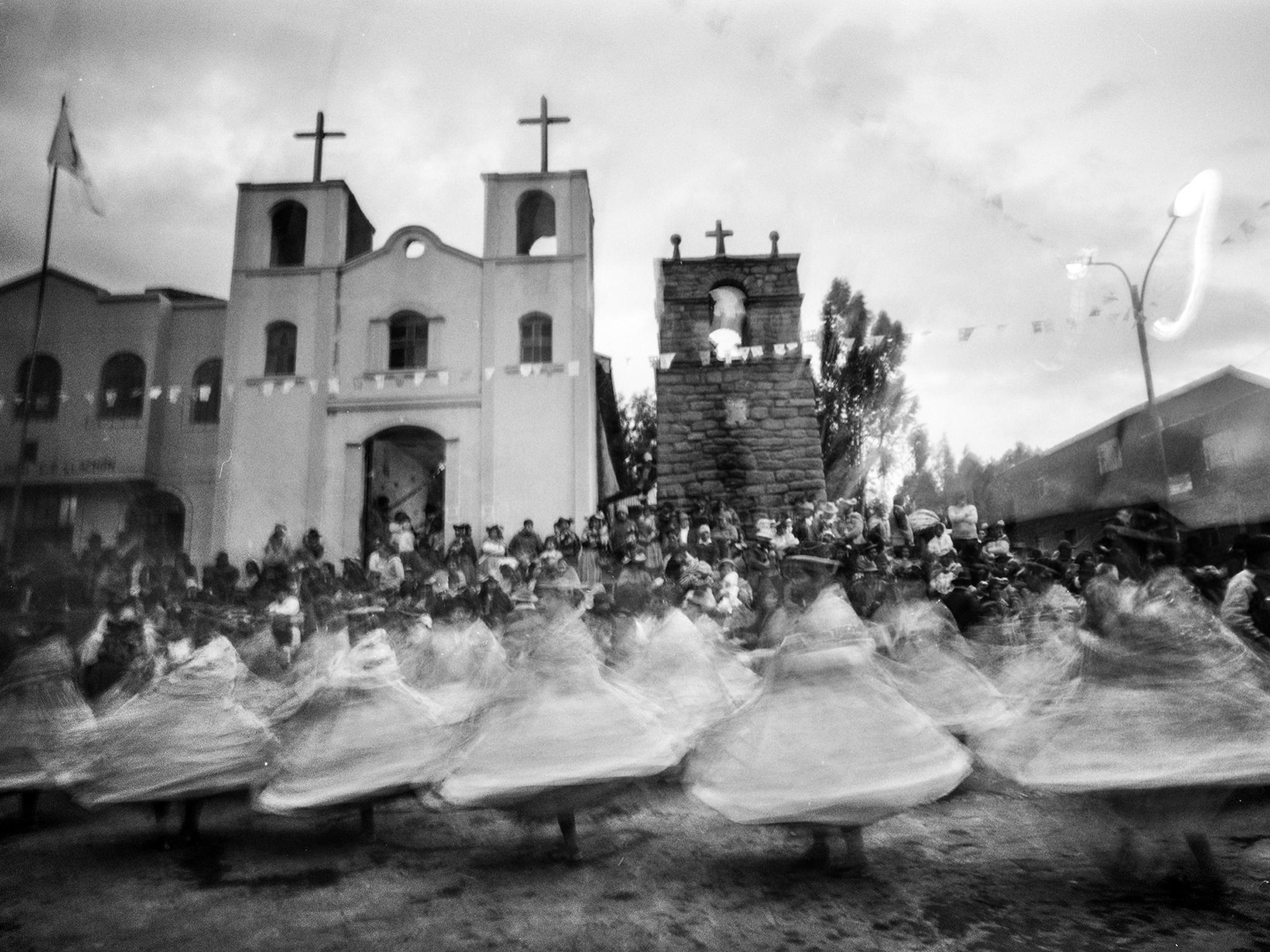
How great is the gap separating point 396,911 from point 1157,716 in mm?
3993

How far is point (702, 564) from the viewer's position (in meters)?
11.3

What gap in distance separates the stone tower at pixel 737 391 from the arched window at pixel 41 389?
40.6 ft

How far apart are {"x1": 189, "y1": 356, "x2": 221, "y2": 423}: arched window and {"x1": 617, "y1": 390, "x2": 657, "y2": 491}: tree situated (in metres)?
17.1

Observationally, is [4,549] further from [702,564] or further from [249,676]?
[702,564]

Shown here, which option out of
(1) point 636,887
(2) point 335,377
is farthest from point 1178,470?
(1) point 636,887

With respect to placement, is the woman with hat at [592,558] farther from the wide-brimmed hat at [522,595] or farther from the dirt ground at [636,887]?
the dirt ground at [636,887]

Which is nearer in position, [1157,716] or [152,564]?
[1157,716]

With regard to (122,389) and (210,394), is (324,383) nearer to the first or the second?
(210,394)

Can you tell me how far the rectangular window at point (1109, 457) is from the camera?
2395 cm

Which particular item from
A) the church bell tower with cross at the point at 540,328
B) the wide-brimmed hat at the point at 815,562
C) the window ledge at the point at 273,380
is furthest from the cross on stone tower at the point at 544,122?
the wide-brimmed hat at the point at 815,562

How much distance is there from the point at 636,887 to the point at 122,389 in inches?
662

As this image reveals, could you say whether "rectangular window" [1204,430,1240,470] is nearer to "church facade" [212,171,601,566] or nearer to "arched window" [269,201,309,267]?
"church facade" [212,171,601,566]

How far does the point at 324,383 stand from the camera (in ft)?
53.7

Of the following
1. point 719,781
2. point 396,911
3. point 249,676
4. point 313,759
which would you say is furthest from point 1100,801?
point 249,676
